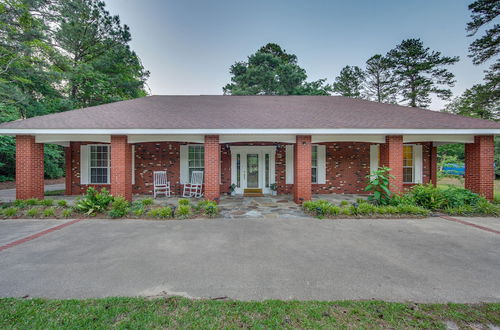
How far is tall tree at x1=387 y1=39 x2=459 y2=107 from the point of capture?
22.0m

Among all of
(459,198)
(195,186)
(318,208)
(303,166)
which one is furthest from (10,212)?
(459,198)

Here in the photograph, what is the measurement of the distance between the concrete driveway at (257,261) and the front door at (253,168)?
15.4 ft

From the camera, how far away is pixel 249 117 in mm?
8367

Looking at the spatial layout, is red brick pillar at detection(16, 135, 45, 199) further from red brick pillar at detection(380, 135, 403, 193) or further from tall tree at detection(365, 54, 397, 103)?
tall tree at detection(365, 54, 397, 103)

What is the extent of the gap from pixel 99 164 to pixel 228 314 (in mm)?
10701

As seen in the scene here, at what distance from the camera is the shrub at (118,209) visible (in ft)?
20.0

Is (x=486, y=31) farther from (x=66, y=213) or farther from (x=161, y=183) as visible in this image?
(x=66, y=213)

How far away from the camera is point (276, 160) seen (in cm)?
1018

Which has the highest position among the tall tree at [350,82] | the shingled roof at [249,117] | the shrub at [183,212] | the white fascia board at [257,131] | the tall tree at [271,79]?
the tall tree at [350,82]

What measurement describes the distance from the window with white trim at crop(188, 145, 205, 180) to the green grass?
25.5 feet

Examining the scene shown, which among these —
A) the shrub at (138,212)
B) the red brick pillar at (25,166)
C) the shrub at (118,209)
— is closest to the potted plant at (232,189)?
the shrub at (138,212)

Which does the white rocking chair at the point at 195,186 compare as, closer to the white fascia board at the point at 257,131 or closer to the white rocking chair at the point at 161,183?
the white rocking chair at the point at 161,183

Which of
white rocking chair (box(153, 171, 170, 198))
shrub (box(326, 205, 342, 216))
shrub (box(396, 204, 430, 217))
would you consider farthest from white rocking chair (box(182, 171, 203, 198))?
shrub (box(396, 204, 430, 217))

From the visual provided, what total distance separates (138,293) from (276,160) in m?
8.27
